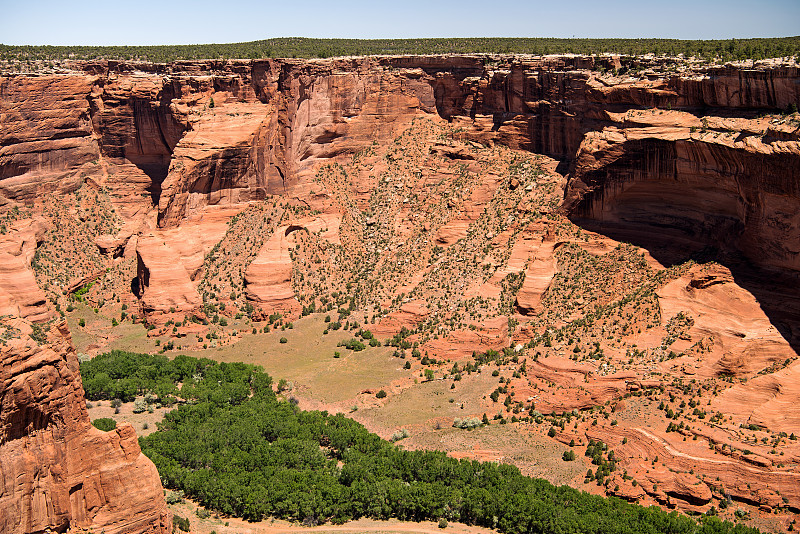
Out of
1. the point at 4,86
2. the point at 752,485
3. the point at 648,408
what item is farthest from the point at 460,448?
the point at 4,86

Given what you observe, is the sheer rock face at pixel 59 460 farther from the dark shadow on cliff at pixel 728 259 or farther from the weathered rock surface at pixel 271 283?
the dark shadow on cliff at pixel 728 259

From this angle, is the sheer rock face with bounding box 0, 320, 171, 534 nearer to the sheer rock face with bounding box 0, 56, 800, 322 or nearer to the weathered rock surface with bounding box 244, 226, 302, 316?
the weathered rock surface with bounding box 244, 226, 302, 316

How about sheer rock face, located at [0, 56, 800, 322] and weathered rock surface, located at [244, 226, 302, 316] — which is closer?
sheer rock face, located at [0, 56, 800, 322]

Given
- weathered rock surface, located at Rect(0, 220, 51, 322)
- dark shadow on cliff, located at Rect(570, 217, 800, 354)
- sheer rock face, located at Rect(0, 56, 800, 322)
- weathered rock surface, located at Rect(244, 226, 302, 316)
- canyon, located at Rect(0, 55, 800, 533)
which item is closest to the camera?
canyon, located at Rect(0, 55, 800, 533)

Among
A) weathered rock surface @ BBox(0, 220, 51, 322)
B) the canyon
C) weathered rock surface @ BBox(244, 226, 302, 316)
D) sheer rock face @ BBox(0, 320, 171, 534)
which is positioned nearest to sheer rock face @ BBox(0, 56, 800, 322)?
the canyon

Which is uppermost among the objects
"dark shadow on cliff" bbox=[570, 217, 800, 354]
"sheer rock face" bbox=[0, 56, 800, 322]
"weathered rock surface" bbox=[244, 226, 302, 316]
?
"sheer rock face" bbox=[0, 56, 800, 322]

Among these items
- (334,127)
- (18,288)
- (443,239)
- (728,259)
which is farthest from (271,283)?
(728,259)
